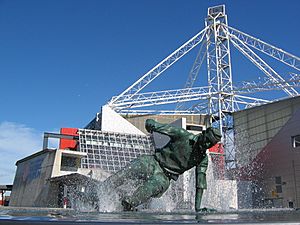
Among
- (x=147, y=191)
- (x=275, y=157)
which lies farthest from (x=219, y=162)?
(x=147, y=191)

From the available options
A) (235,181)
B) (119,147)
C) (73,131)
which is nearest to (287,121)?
(235,181)

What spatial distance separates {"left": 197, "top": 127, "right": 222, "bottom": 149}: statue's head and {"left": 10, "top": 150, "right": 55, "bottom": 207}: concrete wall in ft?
120

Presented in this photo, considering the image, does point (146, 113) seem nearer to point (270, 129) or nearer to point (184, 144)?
point (270, 129)

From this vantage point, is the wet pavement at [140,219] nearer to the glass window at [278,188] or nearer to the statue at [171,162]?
the statue at [171,162]

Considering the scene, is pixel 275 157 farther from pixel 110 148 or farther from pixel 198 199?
pixel 198 199

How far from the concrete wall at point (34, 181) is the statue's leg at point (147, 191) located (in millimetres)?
35970

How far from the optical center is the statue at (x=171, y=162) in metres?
8.38

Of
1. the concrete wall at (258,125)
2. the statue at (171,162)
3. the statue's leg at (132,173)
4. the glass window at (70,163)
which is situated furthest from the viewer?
the glass window at (70,163)

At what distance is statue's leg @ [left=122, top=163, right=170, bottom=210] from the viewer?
8.12 meters

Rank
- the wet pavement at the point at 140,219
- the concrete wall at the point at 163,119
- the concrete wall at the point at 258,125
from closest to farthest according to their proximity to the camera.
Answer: the wet pavement at the point at 140,219 < the concrete wall at the point at 258,125 < the concrete wall at the point at 163,119

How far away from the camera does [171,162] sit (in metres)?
8.68

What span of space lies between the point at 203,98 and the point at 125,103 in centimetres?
1160

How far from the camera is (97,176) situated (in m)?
40.8

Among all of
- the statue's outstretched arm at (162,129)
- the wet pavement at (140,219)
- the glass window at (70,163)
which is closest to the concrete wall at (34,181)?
the glass window at (70,163)
